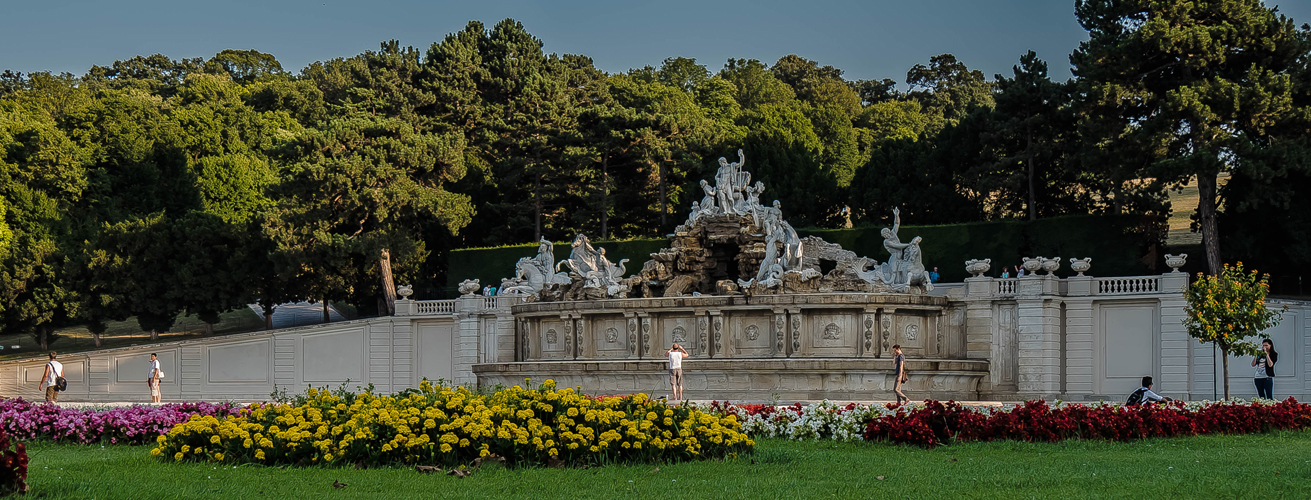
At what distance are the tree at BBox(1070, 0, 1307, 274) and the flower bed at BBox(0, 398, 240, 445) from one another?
25.9 meters

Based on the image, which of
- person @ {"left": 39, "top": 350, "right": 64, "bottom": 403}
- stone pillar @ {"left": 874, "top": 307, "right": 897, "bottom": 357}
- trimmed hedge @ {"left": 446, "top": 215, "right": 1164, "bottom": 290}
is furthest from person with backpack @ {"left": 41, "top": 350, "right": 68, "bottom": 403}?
trimmed hedge @ {"left": 446, "top": 215, "right": 1164, "bottom": 290}

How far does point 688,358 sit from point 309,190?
19351mm

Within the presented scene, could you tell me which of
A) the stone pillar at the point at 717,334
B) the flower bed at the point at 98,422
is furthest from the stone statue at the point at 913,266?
the flower bed at the point at 98,422

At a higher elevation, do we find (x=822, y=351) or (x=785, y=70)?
(x=785, y=70)

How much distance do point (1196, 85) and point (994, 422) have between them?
2066cm

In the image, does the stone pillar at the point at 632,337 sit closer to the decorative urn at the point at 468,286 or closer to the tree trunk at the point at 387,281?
the decorative urn at the point at 468,286

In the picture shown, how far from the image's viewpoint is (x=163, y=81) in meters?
95.1

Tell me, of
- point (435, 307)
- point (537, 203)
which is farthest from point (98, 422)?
point (537, 203)

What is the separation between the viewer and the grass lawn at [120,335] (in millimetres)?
54281

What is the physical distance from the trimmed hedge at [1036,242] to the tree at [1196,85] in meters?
2.35

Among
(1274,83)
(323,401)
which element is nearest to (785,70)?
(1274,83)

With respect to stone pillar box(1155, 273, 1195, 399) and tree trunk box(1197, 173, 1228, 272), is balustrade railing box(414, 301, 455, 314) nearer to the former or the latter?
stone pillar box(1155, 273, 1195, 399)

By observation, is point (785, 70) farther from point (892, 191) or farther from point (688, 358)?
point (688, 358)

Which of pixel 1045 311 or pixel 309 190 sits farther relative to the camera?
pixel 309 190
